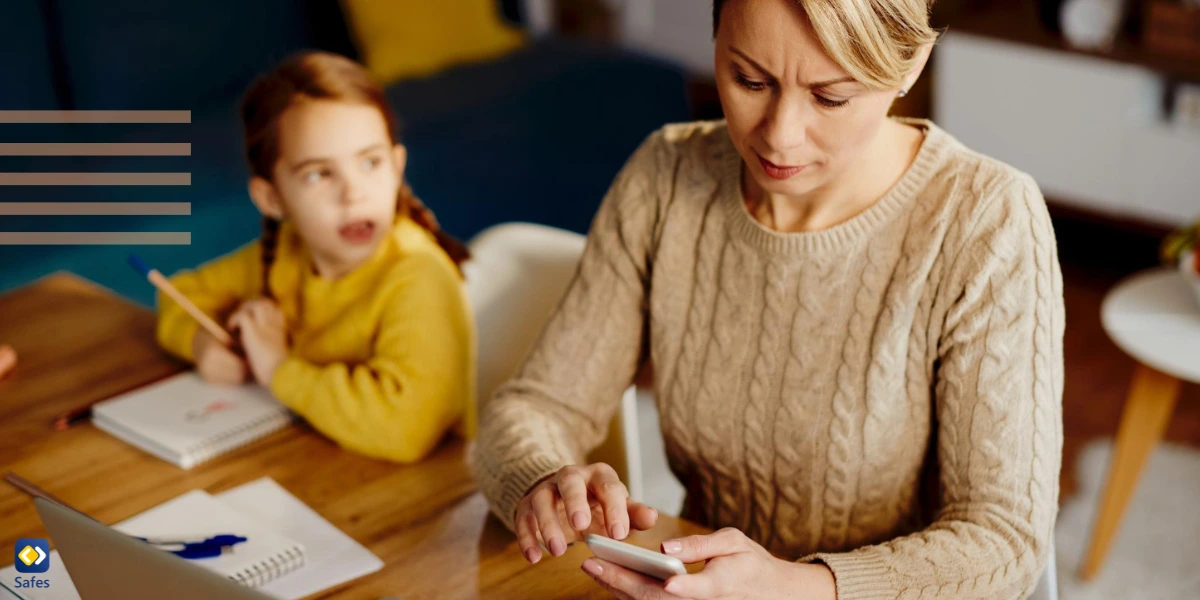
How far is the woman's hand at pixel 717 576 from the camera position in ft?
2.97

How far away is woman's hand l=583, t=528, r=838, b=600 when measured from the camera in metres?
0.91

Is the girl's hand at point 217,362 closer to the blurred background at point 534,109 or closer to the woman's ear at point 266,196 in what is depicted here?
the woman's ear at point 266,196

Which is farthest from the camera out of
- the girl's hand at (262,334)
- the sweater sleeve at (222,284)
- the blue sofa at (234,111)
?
the blue sofa at (234,111)

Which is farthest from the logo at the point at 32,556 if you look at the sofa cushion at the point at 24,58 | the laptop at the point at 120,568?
the sofa cushion at the point at 24,58

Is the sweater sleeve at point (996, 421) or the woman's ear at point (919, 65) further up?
the woman's ear at point (919, 65)

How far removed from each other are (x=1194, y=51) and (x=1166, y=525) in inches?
57.0

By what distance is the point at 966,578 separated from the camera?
1.01 m

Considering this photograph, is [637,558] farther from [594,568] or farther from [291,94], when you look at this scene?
[291,94]

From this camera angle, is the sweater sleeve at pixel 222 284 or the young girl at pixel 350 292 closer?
the young girl at pixel 350 292

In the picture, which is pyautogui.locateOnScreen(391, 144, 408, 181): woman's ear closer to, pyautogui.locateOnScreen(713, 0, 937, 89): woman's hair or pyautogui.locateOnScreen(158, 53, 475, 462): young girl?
pyautogui.locateOnScreen(158, 53, 475, 462): young girl

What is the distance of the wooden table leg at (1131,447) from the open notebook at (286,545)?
147cm

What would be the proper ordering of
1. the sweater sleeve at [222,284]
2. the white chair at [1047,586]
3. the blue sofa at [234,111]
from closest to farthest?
the white chair at [1047,586] < the sweater sleeve at [222,284] < the blue sofa at [234,111]

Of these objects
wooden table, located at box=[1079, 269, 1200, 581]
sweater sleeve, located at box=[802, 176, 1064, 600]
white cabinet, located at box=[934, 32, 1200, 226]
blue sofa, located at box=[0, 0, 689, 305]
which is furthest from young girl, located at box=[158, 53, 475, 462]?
white cabinet, located at box=[934, 32, 1200, 226]

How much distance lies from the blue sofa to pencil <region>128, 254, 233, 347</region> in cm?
123
